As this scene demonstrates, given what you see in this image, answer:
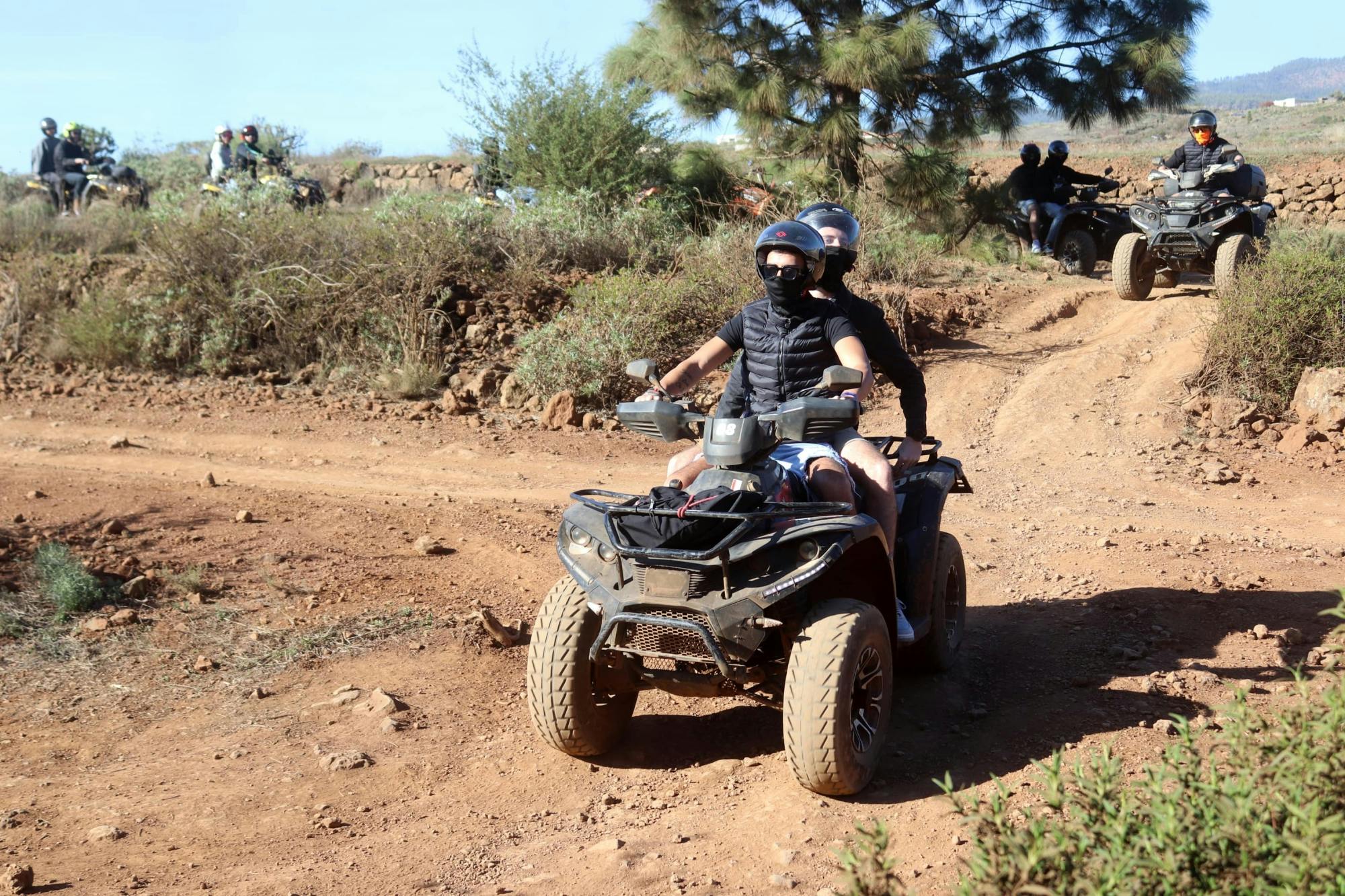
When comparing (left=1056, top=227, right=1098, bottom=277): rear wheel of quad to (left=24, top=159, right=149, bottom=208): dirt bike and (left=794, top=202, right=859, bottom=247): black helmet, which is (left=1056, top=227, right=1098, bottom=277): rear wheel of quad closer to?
(left=794, top=202, right=859, bottom=247): black helmet

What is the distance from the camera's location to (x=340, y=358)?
38.6 ft

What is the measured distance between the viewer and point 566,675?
4.15 m

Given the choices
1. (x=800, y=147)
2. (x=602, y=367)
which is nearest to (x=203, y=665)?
(x=602, y=367)

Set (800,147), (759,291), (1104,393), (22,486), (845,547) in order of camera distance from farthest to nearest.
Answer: (800,147), (759,291), (1104,393), (22,486), (845,547)

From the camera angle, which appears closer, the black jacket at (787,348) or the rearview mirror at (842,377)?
the rearview mirror at (842,377)

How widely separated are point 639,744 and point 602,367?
6.31 meters

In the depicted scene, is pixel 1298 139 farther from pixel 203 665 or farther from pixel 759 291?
pixel 203 665

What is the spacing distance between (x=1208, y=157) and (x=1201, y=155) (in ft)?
0.31

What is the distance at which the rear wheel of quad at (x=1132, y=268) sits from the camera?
12914 mm

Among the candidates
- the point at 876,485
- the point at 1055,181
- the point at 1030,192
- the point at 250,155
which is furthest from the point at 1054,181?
the point at 876,485

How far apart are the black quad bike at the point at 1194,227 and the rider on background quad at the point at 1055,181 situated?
7.37 ft

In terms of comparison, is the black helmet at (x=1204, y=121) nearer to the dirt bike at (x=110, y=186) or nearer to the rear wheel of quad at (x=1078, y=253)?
the rear wheel of quad at (x=1078, y=253)

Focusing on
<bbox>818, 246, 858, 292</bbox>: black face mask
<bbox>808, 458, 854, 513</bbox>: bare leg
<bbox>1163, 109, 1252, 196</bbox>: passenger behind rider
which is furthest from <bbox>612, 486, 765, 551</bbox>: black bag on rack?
<bbox>1163, 109, 1252, 196</bbox>: passenger behind rider

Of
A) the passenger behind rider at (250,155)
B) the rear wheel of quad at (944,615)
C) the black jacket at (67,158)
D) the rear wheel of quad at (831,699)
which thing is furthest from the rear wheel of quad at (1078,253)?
the black jacket at (67,158)
